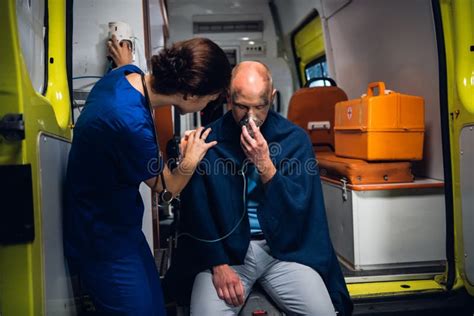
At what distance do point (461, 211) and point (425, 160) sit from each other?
1.05m

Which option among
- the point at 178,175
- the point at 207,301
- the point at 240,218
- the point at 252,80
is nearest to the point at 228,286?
the point at 207,301

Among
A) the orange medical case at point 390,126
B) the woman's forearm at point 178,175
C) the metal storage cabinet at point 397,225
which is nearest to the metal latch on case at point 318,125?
the orange medical case at point 390,126

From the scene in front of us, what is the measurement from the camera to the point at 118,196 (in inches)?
66.1

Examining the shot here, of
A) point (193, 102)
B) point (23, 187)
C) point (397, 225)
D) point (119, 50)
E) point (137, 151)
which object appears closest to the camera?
point (23, 187)

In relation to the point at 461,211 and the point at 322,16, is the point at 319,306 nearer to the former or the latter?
the point at 461,211

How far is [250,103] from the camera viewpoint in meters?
2.14

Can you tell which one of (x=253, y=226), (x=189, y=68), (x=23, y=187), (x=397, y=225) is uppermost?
(x=189, y=68)

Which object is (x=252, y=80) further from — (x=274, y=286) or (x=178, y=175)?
(x=274, y=286)

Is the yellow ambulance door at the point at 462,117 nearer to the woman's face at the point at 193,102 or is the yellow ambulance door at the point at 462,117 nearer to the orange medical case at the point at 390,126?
the orange medical case at the point at 390,126

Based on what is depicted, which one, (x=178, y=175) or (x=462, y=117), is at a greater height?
(x=462, y=117)

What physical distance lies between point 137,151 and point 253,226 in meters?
0.90

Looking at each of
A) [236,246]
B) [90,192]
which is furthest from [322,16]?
[90,192]

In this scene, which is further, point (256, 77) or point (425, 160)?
point (425, 160)

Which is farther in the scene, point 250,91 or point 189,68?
point 250,91
